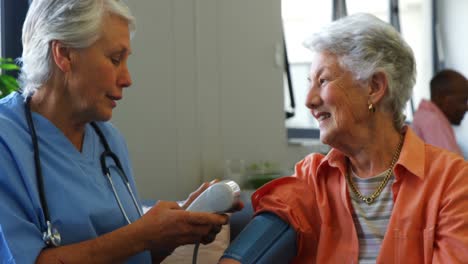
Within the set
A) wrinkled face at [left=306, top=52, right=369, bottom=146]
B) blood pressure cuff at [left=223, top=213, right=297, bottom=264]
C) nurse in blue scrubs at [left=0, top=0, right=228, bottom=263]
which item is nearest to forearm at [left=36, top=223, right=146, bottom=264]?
nurse in blue scrubs at [left=0, top=0, right=228, bottom=263]

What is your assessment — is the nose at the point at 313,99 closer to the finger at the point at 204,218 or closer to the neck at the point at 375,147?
the neck at the point at 375,147

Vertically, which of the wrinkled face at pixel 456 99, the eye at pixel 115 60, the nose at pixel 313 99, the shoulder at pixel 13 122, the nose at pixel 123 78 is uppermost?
the eye at pixel 115 60

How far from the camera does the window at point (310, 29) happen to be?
217 inches

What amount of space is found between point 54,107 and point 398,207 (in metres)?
0.88

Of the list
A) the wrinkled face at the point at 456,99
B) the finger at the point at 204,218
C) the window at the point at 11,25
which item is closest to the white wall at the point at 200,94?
the window at the point at 11,25

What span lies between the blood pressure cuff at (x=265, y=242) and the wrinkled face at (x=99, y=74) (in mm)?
489

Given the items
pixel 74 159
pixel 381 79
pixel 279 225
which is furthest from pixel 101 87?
pixel 381 79

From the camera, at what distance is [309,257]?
1.93 meters

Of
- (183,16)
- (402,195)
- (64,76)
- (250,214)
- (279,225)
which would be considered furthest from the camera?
(183,16)

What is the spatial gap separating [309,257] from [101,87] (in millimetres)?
765

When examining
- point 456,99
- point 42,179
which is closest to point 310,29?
point 456,99

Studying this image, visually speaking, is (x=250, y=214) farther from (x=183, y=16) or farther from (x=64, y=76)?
(x=183, y=16)

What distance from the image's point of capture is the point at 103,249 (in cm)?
148

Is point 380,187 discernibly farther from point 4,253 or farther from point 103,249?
point 4,253
